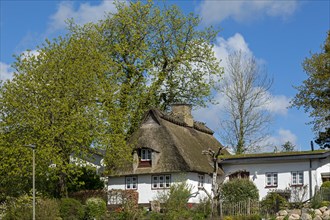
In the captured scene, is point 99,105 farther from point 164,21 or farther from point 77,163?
point 164,21

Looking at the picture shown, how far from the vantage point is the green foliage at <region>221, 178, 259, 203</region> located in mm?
41906

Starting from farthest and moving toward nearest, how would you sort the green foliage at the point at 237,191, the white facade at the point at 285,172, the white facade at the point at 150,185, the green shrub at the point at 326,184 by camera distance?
the white facade at the point at 150,185 → the white facade at the point at 285,172 → the green shrub at the point at 326,184 → the green foliage at the point at 237,191

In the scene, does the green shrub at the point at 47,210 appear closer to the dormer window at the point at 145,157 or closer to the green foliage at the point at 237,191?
the dormer window at the point at 145,157

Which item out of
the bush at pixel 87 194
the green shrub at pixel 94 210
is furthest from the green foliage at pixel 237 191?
the bush at pixel 87 194

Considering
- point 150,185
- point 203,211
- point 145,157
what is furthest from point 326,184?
point 145,157

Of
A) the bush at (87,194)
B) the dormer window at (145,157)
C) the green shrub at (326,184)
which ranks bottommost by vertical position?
the bush at (87,194)

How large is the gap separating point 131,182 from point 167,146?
12.7 ft

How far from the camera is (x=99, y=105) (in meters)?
45.0

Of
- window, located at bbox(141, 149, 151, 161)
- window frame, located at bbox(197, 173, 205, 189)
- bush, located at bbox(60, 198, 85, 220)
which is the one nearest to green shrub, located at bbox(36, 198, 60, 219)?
bush, located at bbox(60, 198, 85, 220)

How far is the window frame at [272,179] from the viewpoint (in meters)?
46.6

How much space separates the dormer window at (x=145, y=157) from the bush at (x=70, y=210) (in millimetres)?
9197

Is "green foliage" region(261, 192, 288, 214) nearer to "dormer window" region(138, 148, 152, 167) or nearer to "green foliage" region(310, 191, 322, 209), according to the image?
"green foliage" region(310, 191, 322, 209)

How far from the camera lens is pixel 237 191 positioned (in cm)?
4231

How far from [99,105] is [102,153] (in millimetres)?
5842
